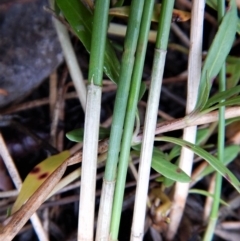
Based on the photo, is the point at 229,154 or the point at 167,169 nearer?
the point at 167,169

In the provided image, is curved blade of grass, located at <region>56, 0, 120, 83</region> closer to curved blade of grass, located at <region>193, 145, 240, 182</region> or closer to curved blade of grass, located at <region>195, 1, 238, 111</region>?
curved blade of grass, located at <region>195, 1, 238, 111</region>

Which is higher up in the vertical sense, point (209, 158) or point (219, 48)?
point (219, 48)

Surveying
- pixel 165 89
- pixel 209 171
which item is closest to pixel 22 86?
pixel 165 89

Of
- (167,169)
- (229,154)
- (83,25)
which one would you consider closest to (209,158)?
(167,169)

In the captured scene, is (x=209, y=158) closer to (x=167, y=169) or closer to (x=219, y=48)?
(x=167, y=169)

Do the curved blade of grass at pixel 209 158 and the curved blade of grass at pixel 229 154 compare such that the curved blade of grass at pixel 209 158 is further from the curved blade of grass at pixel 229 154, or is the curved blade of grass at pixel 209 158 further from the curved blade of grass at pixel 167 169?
the curved blade of grass at pixel 229 154

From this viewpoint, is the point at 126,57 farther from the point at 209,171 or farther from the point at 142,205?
the point at 209,171
